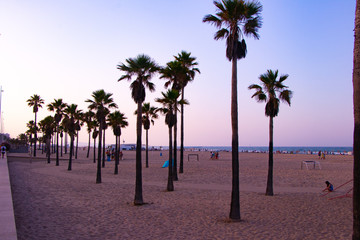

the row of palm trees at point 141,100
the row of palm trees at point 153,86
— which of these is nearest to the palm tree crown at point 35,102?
the row of palm trees at point 141,100

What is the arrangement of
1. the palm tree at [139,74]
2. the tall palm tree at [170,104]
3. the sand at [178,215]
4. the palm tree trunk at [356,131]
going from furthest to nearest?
the tall palm tree at [170,104] → the palm tree at [139,74] → the sand at [178,215] → the palm tree trunk at [356,131]

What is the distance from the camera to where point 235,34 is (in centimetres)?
1173

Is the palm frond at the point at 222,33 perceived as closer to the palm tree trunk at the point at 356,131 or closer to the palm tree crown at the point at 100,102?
the palm tree trunk at the point at 356,131

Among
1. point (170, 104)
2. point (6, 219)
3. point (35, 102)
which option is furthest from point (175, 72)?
point (35, 102)

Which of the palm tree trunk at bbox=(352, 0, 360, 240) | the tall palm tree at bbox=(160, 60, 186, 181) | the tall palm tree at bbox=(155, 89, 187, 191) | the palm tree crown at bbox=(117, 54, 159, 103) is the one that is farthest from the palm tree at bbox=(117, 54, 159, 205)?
the palm tree trunk at bbox=(352, 0, 360, 240)

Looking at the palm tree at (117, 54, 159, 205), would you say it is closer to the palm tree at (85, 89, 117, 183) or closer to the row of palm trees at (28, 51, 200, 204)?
the row of palm trees at (28, 51, 200, 204)

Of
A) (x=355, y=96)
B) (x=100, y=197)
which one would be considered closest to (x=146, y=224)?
(x=100, y=197)

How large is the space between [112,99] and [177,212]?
1378 cm

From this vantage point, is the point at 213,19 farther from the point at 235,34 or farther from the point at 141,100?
the point at 141,100

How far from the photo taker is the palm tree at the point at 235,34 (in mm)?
11195

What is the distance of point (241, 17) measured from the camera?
38.2 feet

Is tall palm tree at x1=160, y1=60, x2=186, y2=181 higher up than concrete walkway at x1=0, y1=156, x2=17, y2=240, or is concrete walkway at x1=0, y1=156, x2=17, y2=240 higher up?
tall palm tree at x1=160, y1=60, x2=186, y2=181

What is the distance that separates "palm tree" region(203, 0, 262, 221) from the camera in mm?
11195

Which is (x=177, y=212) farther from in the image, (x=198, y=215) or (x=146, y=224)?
(x=146, y=224)
